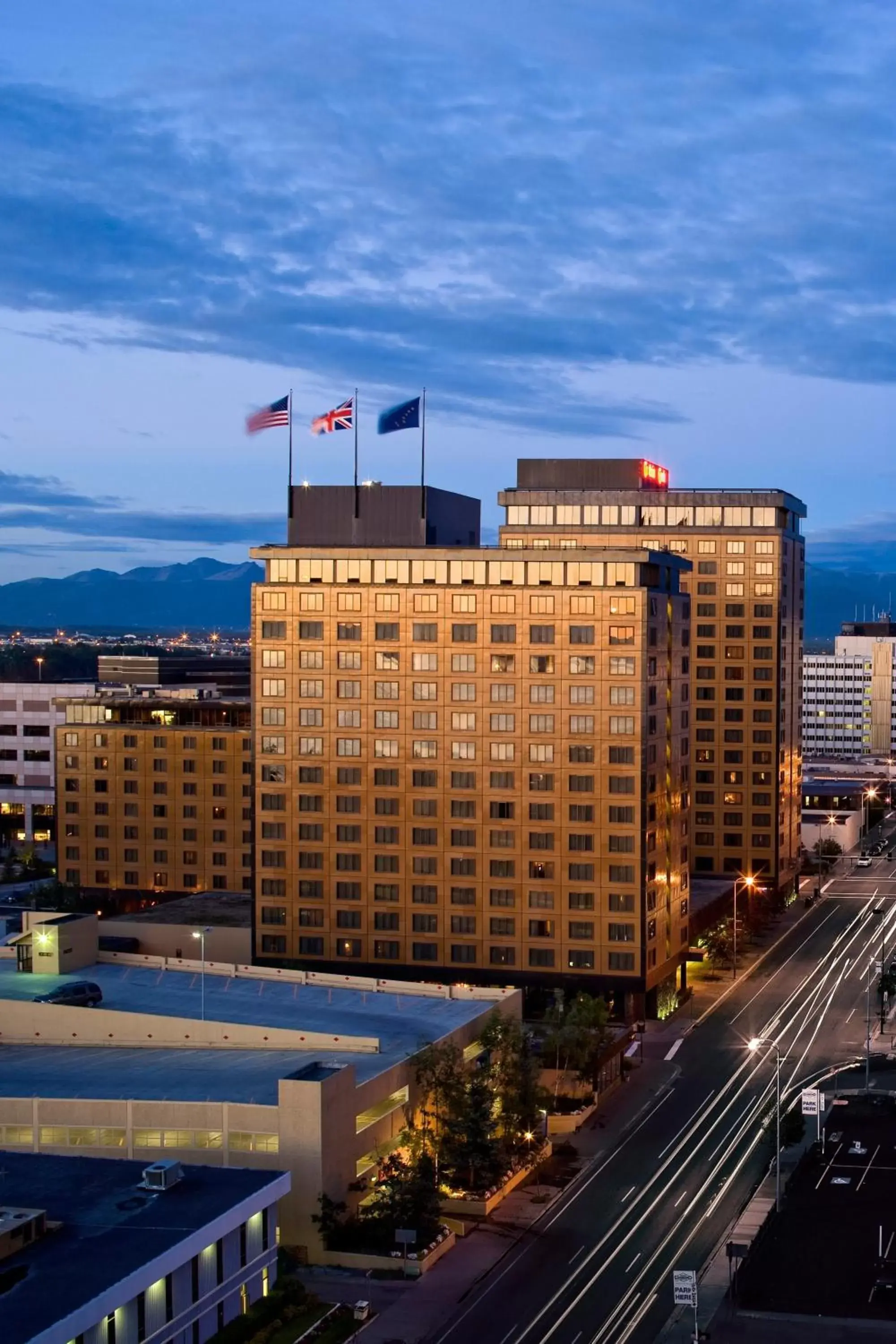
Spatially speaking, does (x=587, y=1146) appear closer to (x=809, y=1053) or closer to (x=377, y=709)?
(x=809, y=1053)

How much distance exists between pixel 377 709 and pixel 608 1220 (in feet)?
178

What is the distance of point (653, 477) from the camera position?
595 ft

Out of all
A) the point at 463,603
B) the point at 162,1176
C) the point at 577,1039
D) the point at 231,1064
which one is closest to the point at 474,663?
the point at 463,603

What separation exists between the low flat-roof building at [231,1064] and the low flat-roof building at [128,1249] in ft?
17.9

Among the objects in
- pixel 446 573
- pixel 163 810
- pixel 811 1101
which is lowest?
pixel 811 1101

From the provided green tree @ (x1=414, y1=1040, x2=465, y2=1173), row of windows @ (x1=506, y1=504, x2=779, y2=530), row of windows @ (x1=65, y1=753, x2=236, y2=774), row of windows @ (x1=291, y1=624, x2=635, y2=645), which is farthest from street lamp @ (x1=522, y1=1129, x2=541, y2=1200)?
row of windows @ (x1=506, y1=504, x2=779, y2=530)

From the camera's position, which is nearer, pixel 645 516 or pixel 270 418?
pixel 270 418

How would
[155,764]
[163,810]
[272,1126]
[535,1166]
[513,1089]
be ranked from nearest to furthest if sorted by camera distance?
[272,1126] < [513,1089] < [535,1166] < [155,764] < [163,810]

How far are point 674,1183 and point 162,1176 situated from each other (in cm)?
3278

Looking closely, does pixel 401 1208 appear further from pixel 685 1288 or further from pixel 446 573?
pixel 446 573

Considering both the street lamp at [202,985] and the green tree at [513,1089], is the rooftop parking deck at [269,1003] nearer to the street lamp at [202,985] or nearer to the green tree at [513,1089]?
the street lamp at [202,985]

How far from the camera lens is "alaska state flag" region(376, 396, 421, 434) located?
433 ft

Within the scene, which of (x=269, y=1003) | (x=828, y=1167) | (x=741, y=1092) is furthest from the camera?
(x=741, y=1092)

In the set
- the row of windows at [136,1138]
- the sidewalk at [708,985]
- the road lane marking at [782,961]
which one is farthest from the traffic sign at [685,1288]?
the road lane marking at [782,961]
